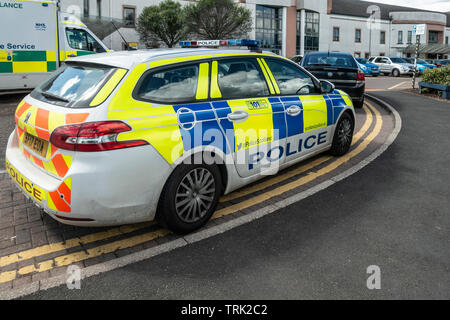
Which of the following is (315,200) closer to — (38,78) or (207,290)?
(207,290)

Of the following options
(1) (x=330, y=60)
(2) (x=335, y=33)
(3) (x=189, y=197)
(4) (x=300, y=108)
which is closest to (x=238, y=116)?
(3) (x=189, y=197)

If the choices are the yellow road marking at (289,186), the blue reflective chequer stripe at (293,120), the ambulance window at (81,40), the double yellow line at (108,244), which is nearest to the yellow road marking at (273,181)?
the double yellow line at (108,244)

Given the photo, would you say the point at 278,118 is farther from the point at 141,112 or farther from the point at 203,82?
the point at 141,112

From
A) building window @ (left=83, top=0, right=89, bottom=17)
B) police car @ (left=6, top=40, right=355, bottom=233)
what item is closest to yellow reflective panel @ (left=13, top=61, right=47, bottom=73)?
police car @ (left=6, top=40, right=355, bottom=233)

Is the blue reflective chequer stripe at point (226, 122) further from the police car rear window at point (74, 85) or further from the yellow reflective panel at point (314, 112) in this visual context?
the yellow reflective panel at point (314, 112)

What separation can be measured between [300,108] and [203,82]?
147 cm

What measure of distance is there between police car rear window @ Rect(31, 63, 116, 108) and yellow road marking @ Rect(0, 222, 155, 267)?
3.90 ft

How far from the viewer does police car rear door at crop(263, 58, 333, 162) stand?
454 cm

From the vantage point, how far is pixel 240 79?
160 inches

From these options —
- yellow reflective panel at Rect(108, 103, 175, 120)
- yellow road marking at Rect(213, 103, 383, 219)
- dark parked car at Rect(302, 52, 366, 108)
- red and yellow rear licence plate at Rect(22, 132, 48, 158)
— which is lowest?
yellow road marking at Rect(213, 103, 383, 219)

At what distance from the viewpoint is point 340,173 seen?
536cm

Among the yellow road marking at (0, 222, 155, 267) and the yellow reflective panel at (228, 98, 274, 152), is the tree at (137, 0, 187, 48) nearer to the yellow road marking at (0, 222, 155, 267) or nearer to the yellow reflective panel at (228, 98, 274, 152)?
the yellow reflective panel at (228, 98, 274, 152)

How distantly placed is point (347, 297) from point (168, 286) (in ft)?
4.08

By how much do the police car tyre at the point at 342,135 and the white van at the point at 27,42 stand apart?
986 cm
